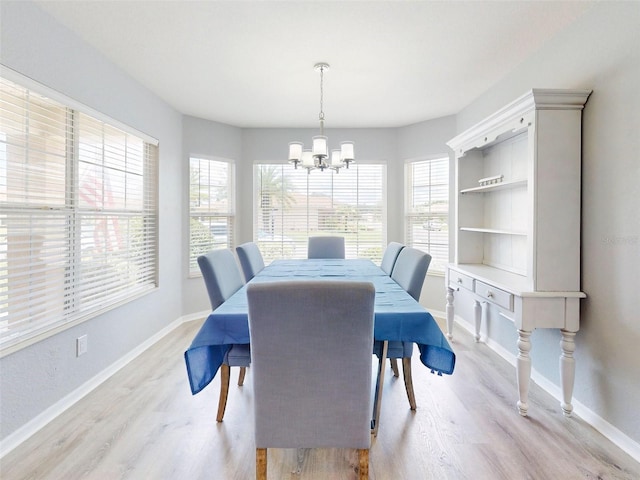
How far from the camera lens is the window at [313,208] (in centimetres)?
463

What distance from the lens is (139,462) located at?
65.2 inches

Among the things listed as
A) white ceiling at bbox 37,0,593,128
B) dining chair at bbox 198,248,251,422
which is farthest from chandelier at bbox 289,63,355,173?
dining chair at bbox 198,248,251,422

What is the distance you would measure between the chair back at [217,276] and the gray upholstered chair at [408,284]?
1032 mm

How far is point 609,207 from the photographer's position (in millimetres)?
1888

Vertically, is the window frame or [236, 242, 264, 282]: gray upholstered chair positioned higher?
the window frame

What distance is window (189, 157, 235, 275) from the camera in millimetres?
4148

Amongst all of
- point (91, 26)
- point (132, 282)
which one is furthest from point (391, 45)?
point (132, 282)

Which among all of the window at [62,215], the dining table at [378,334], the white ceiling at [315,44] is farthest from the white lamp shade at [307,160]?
the window at [62,215]

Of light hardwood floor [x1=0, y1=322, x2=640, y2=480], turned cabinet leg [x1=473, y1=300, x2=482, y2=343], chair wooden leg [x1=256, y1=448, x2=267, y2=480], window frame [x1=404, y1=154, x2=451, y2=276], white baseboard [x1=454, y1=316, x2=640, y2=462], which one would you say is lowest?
light hardwood floor [x1=0, y1=322, x2=640, y2=480]

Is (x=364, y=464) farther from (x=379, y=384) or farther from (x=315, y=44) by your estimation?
(x=315, y=44)

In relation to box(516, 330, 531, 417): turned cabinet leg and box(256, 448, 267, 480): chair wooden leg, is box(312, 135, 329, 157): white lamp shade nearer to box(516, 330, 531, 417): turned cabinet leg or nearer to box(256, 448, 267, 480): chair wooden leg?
box(516, 330, 531, 417): turned cabinet leg

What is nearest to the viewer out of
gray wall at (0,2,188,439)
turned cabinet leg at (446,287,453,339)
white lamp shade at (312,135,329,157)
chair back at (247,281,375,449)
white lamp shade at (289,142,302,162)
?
chair back at (247,281,375,449)

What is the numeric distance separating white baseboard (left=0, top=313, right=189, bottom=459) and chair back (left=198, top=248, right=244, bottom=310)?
116cm

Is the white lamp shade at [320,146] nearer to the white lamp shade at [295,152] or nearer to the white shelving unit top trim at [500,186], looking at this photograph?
the white lamp shade at [295,152]
